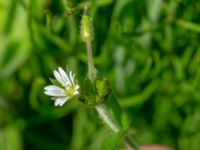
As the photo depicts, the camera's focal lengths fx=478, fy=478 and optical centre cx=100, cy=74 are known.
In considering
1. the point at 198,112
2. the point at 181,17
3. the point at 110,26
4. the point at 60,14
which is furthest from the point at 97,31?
the point at 198,112

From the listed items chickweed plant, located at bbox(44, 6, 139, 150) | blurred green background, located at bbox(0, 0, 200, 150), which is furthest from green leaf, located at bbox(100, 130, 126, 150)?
blurred green background, located at bbox(0, 0, 200, 150)

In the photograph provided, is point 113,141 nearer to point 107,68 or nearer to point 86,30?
point 86,30

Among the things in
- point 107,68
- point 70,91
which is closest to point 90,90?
point 70,91

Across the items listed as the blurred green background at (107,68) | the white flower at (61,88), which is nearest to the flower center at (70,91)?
the white flower at (61,88)

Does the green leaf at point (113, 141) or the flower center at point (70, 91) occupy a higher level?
the flower center at point (70, 91)

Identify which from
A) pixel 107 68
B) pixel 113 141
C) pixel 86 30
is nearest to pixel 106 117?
pixel 113 141

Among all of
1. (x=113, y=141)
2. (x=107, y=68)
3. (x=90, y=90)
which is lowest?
(x=113, y=141)

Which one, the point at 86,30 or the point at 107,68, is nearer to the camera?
the point at 86,30

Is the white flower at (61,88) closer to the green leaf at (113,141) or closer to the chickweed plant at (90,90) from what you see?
the chickweed plant at (90,90)

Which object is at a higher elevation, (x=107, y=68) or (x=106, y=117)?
(x=107, y=68)
